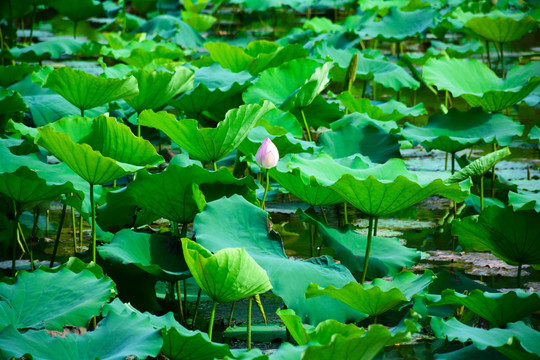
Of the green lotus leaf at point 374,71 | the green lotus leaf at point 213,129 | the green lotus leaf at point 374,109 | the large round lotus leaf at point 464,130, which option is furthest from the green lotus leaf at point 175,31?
the green lotus leaf at point 213,129

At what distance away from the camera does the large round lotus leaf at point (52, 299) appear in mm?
1289

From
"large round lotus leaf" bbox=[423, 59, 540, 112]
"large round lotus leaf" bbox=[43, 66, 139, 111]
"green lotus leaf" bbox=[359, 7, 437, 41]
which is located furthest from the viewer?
"green lotus leaf" bbox=[359, 7, 437, 41]

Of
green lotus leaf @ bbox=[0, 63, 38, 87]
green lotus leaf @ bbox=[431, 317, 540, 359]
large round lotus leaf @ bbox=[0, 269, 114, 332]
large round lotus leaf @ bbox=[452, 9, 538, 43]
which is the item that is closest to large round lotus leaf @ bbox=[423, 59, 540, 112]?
large round lotus leaf @ bbox=[452, 9, 538, 43]

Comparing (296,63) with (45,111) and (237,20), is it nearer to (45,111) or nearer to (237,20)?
(45,111)

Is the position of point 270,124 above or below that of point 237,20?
below

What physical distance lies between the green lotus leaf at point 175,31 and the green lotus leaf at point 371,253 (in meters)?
2.93

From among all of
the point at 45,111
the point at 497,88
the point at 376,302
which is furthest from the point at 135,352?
the point at 497,88

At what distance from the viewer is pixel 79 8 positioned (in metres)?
4.73

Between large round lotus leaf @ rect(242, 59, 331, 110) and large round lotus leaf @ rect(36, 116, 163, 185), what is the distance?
709 millimetres

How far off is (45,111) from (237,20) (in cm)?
475

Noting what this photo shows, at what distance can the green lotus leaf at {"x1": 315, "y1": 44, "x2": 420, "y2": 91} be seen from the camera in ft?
9.89

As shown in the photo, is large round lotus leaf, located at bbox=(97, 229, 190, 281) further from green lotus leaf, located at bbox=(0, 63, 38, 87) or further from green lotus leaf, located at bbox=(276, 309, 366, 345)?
green lotus leaf, located at bbox=(0, 63, 38, 87)

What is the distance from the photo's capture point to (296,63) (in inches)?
98.6

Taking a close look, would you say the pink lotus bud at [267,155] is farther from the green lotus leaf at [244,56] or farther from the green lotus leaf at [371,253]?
the green lotus leaf at [244,56]
